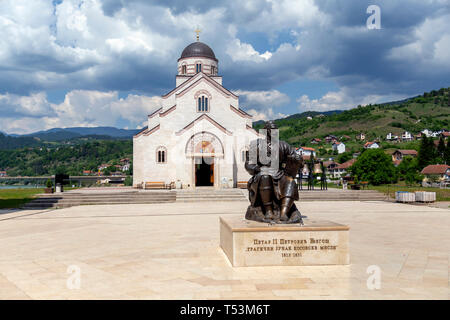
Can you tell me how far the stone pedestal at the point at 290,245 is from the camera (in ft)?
25.1

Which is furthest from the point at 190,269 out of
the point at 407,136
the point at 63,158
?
the point at 63,158

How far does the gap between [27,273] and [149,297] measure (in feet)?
10.3

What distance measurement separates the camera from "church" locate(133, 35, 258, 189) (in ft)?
112

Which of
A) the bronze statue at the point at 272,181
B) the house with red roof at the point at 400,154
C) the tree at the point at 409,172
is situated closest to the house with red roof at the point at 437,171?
the tree at the point at 409,172

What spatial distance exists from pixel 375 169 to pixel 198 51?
39.7 m

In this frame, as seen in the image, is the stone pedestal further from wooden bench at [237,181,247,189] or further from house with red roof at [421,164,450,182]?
house with red roof at [421,164,450,182]

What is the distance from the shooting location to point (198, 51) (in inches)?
1700

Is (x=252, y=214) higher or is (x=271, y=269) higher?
(x=252, y=214)

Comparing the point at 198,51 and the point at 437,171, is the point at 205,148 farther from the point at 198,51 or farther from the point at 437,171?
the point at 437,171

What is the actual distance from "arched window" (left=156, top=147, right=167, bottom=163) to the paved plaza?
23.7 metres
